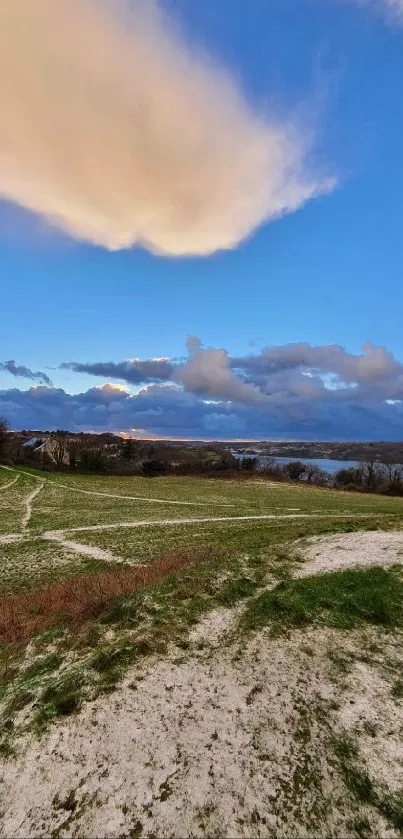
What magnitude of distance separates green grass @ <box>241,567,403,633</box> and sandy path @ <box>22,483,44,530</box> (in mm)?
23535

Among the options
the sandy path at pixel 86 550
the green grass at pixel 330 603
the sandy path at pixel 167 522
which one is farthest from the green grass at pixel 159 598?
the sandy path at pixel 167 522

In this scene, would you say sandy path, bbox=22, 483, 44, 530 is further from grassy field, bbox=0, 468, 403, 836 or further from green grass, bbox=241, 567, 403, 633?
green grass, bbox=241, 567, 403, 633

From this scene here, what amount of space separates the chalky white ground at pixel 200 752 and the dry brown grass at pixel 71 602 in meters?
3.71

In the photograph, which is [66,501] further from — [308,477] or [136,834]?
[308,477]

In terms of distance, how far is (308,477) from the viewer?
387 ft

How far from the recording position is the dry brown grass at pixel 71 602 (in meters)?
10.5

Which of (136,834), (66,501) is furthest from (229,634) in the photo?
(66,501)

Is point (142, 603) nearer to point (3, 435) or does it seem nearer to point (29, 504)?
point (29, 504)

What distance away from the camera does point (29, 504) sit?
41438 mm

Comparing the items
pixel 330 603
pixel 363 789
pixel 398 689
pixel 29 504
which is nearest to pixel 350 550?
pixel 330 603

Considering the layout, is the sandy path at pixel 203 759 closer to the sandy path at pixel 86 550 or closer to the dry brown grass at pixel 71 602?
the dry brown grass at pixel 71 602

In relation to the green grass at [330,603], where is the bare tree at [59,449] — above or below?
above

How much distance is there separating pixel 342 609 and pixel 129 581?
7.13m

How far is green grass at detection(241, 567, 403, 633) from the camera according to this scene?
10109mm
